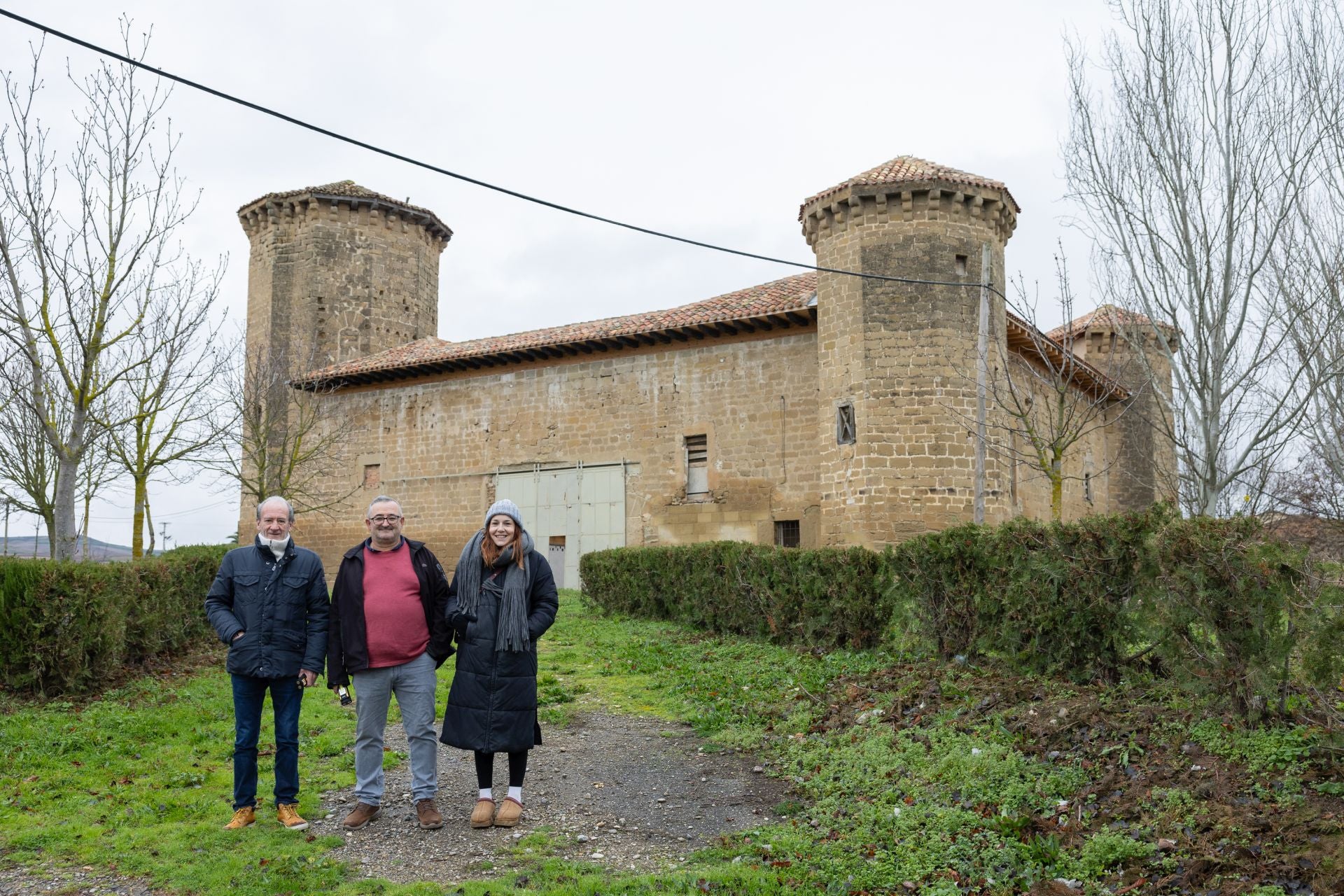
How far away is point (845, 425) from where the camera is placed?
17000mm

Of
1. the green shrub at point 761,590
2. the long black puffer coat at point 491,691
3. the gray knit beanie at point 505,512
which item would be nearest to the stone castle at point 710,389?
the green shrub at point 761,590

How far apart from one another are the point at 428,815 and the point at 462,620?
104 centimetres

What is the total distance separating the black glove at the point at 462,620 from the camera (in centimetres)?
541

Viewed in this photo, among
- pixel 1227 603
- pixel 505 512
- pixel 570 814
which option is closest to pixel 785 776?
pixel 570 814

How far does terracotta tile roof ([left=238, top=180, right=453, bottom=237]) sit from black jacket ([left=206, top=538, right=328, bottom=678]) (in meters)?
23.1

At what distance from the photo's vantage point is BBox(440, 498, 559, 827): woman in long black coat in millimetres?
5305

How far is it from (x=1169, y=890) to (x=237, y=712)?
4.56 m

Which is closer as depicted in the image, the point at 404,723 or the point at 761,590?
the point at 404,723

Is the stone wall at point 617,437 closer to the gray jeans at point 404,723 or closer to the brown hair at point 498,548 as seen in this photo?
the brown hair at point 498,548

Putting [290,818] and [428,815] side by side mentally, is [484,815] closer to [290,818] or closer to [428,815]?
[428,815]

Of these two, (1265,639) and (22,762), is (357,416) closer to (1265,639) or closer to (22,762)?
(22,762)

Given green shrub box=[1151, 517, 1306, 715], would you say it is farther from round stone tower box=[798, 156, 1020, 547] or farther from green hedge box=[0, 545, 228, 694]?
round stone tower box=[798, 156, 1020, 547]

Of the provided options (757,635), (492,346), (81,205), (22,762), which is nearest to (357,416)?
(492,346)

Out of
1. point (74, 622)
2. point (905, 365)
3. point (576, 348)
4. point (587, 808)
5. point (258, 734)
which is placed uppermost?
point (576, 348)
